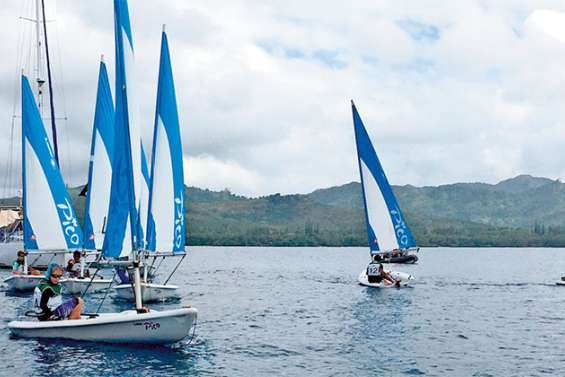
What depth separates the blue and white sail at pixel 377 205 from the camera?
183 ft

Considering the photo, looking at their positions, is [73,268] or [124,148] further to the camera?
[73,268]

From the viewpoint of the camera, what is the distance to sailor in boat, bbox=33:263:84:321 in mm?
27328

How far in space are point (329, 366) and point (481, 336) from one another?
11.7 metres

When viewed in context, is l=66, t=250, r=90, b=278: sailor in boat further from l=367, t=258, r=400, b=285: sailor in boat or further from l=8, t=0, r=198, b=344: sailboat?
l=367, t=258, r=400, b=285: sailor in boat

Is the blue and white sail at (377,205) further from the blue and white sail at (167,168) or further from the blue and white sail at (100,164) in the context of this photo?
the blue and white sail at (167,168)

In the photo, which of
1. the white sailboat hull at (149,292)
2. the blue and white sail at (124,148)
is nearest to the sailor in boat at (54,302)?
the blue and white sail at (124,148)

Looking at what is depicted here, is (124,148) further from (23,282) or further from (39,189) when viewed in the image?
(23,282)

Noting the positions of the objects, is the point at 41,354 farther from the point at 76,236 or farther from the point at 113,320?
the point at 76,236

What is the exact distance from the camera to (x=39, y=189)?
143 ft

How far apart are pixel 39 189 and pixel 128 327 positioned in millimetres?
20623

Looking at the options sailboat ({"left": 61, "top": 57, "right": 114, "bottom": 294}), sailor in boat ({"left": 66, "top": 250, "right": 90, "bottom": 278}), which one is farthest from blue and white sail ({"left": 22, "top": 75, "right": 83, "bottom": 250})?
sailboat ({"left": 61, "top": 57, "right": 114, "bottom": 294})

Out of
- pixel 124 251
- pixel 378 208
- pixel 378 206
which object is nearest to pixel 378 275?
pixel 378 208

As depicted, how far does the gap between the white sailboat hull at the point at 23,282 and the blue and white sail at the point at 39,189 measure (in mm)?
3654

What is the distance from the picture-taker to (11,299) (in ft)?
146
